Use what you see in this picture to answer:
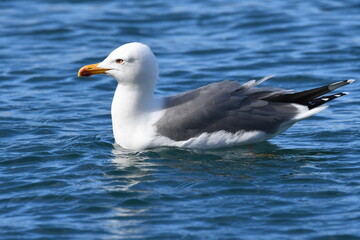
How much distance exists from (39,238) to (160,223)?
3.98ft

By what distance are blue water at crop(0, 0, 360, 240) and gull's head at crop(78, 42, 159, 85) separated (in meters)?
0.97

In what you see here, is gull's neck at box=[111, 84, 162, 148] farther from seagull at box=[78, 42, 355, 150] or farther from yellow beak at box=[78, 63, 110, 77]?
yellow beak at box=[78, 63, 110, 77]

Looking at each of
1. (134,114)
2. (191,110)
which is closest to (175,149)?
(191,110)

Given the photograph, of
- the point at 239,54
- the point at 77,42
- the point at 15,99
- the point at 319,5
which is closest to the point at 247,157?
the point at 15,99

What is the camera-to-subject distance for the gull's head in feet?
33.5

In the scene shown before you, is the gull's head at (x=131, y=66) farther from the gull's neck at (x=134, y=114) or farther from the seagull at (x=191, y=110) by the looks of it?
the gull's neck at (x=134, y=114)

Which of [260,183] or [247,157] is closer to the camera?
[260,183]

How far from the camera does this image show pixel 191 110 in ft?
33.2

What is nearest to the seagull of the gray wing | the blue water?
the gray wing

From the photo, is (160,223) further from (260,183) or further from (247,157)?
(247,157)

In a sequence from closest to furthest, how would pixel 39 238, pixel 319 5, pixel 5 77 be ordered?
pixel 39 238, pixel 5 77, pixel 319 5

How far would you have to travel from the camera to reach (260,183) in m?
9.04

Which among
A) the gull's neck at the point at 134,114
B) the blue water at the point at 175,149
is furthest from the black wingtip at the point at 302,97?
the gull's neck at the point at 134,114

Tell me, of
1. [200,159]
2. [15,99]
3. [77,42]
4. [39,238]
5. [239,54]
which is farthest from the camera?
[77,42]
